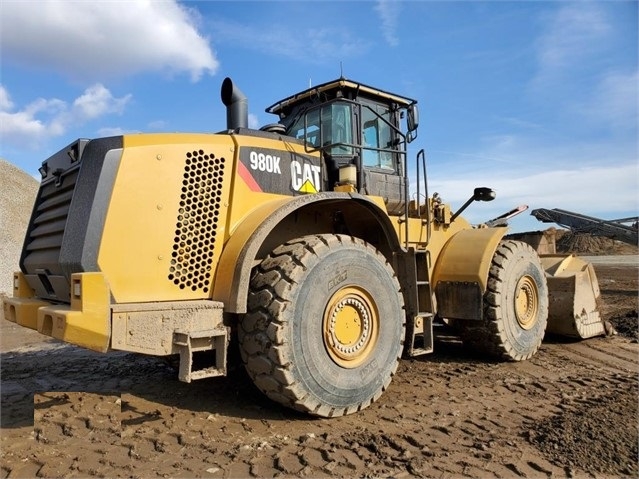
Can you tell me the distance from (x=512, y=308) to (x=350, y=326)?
2.73 metres

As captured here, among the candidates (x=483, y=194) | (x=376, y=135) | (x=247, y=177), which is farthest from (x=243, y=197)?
(x=483, y=194)

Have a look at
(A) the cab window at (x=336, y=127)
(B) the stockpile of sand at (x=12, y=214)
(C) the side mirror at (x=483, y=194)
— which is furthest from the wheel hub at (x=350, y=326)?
(B) the stockpile of sand at (x=12, y=214)

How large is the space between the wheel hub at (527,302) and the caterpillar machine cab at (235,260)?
1.74 metres

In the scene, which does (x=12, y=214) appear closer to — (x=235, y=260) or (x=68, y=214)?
(x=68, y=214)

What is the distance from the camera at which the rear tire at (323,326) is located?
3.53m

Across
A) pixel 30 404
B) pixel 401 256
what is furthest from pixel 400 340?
pixel 30 404

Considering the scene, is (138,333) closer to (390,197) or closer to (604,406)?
(390,197)

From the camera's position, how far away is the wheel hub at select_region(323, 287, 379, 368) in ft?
12.7

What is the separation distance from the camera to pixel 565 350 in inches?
260

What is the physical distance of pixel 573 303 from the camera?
6926 mm

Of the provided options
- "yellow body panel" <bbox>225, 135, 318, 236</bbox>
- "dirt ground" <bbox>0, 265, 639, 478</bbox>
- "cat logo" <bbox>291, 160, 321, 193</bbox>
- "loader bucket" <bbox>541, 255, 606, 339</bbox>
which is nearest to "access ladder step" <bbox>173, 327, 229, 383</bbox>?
"dirt ground" <bbox>0, 265, 639, 478</bbox>

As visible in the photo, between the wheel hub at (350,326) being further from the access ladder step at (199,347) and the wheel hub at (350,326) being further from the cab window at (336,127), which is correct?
the cab window at (336,127)

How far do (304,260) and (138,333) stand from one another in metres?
1.26

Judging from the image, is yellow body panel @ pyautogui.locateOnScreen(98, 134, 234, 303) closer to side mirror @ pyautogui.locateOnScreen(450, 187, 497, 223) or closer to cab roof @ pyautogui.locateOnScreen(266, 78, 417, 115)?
cab roof @ pyautogui.locateOnScreen(266, 78, 417, 115)
